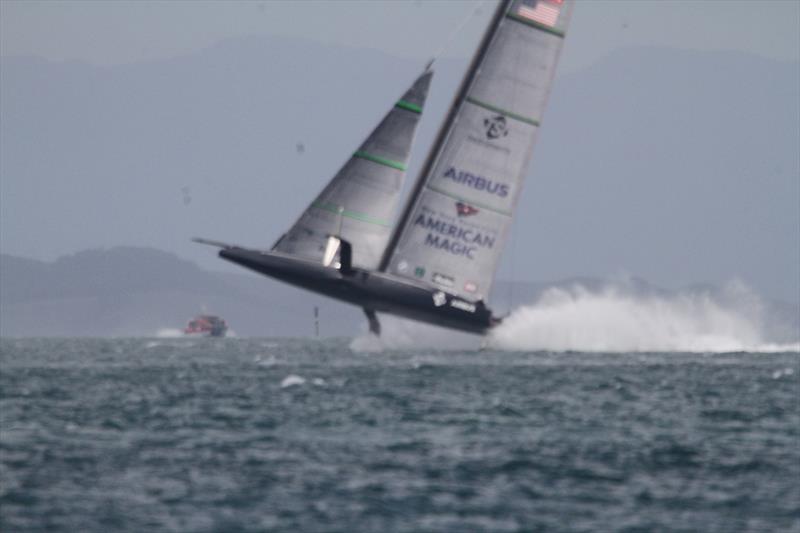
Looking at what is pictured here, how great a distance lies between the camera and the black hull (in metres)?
69.8

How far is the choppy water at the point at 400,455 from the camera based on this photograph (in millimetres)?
28016

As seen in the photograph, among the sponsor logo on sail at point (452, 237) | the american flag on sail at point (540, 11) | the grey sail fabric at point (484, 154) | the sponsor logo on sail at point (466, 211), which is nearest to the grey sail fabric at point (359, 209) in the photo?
the grey sail fabric at point (484, 154)

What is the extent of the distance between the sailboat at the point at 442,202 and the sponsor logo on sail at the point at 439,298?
6cm

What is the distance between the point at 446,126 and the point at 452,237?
453 cm

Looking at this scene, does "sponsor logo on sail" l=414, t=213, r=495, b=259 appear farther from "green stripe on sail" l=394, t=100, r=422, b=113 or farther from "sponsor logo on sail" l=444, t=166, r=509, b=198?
"green stripe on sail" l=394, t=100, r=422, b=113

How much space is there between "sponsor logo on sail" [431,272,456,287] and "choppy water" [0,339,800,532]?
892 cm

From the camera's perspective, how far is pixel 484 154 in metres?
69.5

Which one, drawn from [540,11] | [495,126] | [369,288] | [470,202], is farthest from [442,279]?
[540,11]

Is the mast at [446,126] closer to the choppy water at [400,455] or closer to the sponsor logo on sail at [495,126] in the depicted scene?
the sponsor logo on sail at [495,126]

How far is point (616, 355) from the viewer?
88.5 metres

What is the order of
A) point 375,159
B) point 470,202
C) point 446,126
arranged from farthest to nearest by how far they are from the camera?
point 375,159 → point 470,202 → point 446,126

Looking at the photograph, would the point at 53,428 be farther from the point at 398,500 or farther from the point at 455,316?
the point at 455,316

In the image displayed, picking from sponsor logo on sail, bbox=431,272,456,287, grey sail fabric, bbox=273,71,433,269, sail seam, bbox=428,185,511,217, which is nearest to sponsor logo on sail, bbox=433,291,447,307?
sponsor logo on sail, bbox=431,272,456,287

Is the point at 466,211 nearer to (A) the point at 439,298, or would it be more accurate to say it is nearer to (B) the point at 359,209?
(A) the point at 439,298
